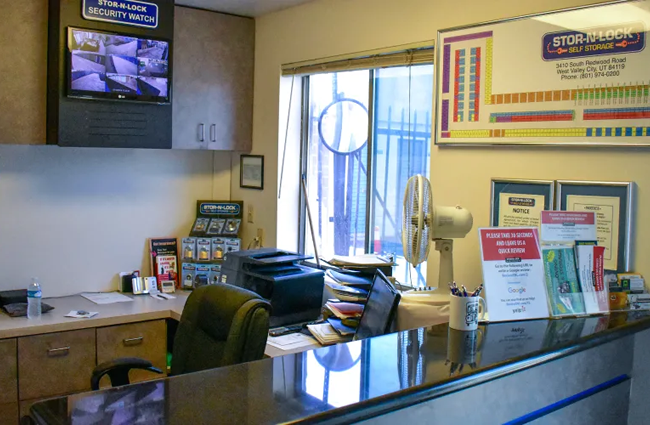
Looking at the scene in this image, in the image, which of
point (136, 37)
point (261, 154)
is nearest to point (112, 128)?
point (136, 37)

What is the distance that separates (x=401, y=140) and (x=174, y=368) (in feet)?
5.03

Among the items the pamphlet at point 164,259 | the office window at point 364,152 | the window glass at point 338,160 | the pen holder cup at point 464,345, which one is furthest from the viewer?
the pamphlet at point 164,259

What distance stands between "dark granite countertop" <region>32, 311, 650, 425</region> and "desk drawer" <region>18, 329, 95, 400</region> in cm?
189

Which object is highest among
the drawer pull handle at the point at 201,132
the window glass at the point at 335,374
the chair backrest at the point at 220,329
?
the drawer pull handle at the point at 201,132

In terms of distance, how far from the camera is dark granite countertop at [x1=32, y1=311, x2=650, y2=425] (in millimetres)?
1318

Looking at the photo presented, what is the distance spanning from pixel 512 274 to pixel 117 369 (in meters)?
1.60

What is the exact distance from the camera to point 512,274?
221 cm

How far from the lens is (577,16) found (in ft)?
7.97

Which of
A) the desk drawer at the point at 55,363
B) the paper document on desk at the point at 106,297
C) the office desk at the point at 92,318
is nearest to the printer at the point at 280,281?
the office desk at the point at 92,318

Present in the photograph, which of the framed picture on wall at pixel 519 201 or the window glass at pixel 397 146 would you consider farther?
the window glass at pixel 397 146

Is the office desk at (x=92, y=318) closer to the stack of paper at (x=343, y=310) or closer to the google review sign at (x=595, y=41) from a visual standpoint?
the stack of paper at (x=343, y=310)

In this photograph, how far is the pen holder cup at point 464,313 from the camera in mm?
2088

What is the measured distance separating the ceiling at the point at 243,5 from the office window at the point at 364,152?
44 centimetres

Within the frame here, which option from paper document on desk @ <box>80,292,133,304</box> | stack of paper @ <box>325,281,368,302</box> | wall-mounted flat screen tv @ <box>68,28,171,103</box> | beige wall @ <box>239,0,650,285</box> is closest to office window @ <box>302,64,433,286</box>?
beige wall @ <box>239,0,650,285</box>
